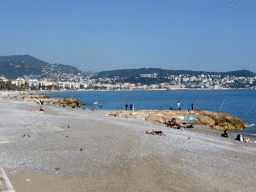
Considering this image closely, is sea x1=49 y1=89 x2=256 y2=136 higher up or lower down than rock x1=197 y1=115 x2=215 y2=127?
lower down

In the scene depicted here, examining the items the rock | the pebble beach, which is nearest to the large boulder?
the rock

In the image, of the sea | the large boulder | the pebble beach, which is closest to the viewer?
the pebble beach

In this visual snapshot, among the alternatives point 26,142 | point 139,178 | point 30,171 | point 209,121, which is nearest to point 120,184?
point 139,178

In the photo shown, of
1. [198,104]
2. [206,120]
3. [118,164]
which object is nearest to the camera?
[118,164]

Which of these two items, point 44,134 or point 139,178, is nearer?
point 139,178

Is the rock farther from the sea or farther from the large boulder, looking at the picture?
the large boulder

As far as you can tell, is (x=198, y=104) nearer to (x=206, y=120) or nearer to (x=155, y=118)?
(x=206, y=120)

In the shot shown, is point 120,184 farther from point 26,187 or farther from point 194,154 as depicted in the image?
point 194,154

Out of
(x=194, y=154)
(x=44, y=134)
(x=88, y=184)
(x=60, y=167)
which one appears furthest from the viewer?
(x=44, y=134)

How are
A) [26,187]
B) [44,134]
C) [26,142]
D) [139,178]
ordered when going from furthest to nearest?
[44,134] → [26,142] → [139,178] → [26,187]

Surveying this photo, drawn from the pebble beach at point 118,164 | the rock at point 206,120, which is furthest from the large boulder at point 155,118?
the pebble beach at point 118,164

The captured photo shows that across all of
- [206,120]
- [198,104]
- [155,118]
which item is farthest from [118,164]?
[198,104]

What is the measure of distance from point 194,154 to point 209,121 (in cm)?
1824

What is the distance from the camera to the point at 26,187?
759 centimetres
